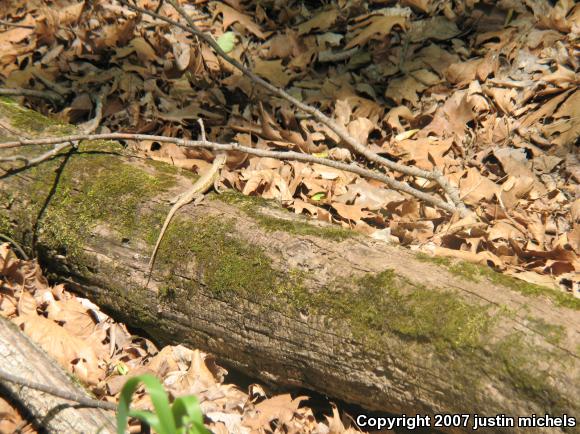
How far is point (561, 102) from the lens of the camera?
416cm

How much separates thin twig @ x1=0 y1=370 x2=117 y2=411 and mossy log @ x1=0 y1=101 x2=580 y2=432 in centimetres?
59

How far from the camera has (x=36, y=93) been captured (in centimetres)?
459

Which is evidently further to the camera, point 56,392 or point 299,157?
point 299,157

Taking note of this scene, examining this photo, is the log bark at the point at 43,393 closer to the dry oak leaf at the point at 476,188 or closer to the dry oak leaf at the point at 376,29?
the dry oak leaf at the point at 476,188

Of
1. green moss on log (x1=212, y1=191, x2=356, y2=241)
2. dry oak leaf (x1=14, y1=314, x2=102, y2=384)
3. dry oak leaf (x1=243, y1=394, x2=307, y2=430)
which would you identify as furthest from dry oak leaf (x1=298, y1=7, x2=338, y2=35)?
dry oak leaf (x1=243, y1=394, x2=307, y2=430)

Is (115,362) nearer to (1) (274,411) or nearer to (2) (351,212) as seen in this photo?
(1) (274,411)

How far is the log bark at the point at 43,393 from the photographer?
2451mm

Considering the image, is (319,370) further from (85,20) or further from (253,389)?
(85,20)

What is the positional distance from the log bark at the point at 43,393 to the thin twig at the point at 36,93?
2282 millimetres

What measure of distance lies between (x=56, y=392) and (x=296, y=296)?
1051 mm

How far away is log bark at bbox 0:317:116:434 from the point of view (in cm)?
245

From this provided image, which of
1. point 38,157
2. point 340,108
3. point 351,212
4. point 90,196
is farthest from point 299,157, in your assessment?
point 38,157

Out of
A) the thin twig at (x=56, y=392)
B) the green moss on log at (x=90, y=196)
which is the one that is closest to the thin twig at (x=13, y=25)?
the green moss on log at (x=90, y=196)

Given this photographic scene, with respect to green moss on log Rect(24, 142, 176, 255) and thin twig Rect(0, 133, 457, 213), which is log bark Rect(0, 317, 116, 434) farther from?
thin twig Rect(0, 133, 457, 213)
